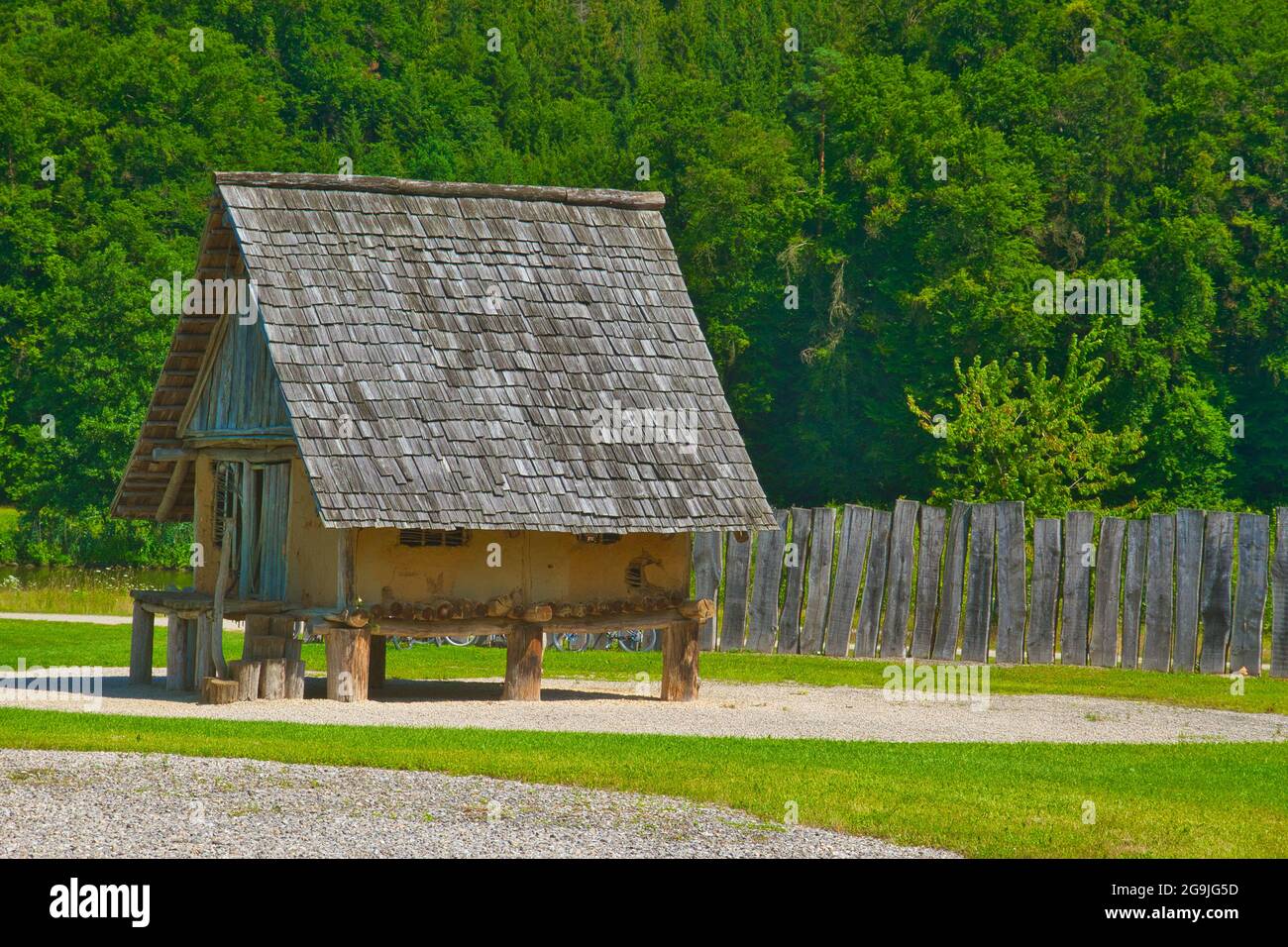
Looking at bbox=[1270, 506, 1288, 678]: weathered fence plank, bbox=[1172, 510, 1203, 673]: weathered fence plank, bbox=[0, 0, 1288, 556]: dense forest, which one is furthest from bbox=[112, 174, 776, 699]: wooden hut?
bbox=[0, 0, 1288, 556]: dense forest

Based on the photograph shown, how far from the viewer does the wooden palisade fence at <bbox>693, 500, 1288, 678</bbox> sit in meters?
27.0

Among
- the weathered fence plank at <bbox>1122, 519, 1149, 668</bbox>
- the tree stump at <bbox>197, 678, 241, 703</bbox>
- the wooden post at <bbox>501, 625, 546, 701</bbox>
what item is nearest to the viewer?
the tree stump at <bbox>197, 678, 241, 703</bbox>

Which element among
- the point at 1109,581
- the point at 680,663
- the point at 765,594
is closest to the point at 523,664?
the point at 680,663

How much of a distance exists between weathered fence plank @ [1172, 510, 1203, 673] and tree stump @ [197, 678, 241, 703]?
13.3 metres

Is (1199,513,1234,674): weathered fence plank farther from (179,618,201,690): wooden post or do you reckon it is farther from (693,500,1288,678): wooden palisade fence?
→ (179,618,201,690): wooden post

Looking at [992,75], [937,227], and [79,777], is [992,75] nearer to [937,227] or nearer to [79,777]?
[937,227]

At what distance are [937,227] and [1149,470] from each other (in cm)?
→ 820

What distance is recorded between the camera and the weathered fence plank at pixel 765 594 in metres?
30.3

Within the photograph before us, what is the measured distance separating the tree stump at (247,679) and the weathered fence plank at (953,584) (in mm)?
11448

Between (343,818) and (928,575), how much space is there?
1735cm

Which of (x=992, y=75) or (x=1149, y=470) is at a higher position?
(x=992, y=75)

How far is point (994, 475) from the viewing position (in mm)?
37312

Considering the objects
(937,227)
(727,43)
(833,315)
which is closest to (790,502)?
(833,315)

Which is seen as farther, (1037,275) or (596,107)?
(596,107)
